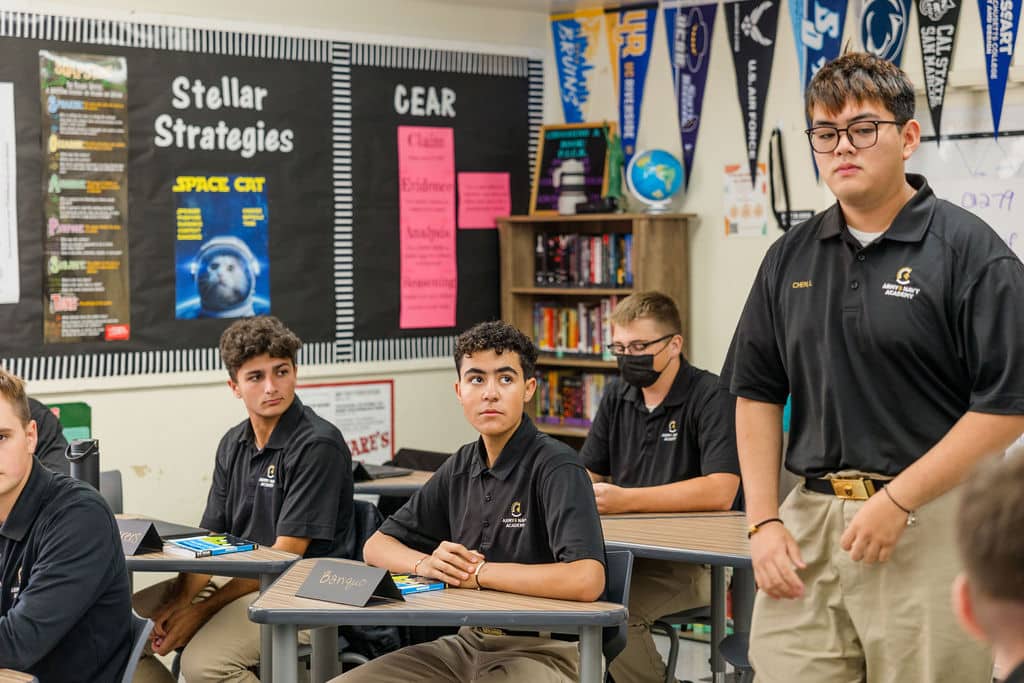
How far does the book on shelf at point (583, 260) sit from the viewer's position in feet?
19.4

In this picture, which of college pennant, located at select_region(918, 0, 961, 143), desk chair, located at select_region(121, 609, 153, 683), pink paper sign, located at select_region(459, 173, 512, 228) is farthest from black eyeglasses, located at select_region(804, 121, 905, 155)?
pink paper sign, located at select_region(459, 173, 512, 228)

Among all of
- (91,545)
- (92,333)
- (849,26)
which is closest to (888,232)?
(91,545)

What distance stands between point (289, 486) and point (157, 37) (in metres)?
2.30

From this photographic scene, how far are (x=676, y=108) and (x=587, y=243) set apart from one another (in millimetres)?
731

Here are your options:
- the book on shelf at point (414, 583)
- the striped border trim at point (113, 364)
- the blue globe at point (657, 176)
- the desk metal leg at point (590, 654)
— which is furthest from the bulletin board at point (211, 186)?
the desk metal leg at point (590, 654)

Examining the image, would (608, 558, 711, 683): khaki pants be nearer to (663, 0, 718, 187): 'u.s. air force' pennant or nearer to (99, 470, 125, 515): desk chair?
(99, 470, 125, 515): desk chair

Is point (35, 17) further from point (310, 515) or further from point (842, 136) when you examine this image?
point (842, 136)

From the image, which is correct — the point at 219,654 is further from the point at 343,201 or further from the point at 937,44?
the point at 937,44

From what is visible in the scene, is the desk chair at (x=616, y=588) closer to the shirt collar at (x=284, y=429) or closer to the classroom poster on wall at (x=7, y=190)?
the shirt collar at (x=284, y=429)

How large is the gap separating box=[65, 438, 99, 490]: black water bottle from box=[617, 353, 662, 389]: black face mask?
5.34 ft

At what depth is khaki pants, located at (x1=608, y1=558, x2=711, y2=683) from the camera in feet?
12.9

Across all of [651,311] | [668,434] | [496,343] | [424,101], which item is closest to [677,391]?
[668,434]

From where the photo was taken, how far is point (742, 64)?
5738mm

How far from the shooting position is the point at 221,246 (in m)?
5.57
